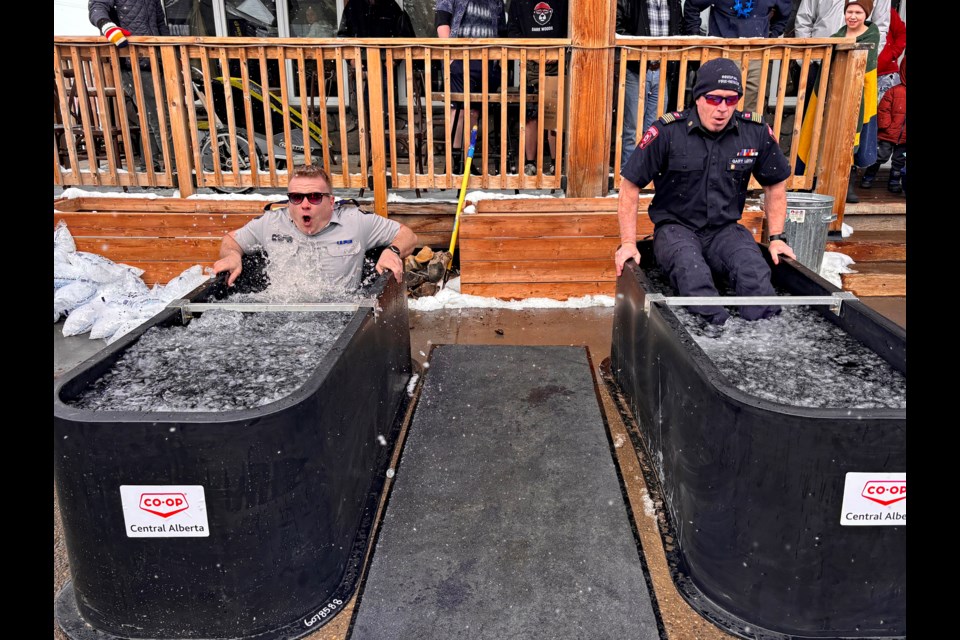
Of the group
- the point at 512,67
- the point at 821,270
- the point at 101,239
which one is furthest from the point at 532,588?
the point at 512,67

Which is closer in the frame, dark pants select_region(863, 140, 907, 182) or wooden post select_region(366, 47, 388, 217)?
wooden post select_region(366, 47, 388, 217)

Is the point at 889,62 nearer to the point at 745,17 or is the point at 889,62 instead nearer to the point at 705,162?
the point at 745,17

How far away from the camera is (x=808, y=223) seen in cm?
484

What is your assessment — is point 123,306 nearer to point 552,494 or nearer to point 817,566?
point 552,494

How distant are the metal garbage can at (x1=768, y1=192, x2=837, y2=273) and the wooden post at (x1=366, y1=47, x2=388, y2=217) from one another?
10.3 ft

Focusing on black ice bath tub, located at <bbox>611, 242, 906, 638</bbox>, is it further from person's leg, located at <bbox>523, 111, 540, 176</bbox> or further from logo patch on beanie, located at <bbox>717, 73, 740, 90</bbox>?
person's leg, located at <bbox>523, 111, 540, 176</bbox>

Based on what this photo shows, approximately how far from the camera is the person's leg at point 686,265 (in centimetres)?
323

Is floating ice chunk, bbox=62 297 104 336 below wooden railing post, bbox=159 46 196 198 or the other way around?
below

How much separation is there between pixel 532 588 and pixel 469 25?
546 cm

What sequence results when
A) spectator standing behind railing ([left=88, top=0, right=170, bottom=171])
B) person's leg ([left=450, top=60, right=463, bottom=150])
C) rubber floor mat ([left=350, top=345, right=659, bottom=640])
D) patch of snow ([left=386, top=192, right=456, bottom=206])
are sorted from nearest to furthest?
rubber floor mat ([left=350, top=345, right=659, bottom=640]), patch of snow ([left=386, top=192, right=456, bottom=206]), spectator standing behind railing ([left=88, top=0, right=170, bottom=171]), person's leg ([left=450, top=60, right=463, bottom=150])

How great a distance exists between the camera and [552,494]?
2.71 m

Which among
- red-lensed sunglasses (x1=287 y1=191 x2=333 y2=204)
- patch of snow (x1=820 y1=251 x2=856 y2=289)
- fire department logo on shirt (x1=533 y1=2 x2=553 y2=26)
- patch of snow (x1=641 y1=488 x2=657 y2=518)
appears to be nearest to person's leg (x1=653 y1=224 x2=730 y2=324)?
patch of snow (x1=641 y1=488 x2=657 y2=518)

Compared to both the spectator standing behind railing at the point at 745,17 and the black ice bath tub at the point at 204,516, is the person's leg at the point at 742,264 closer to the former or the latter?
the black ice bath tub at the point at 204,516

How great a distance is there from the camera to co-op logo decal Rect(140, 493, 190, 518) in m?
1.82
